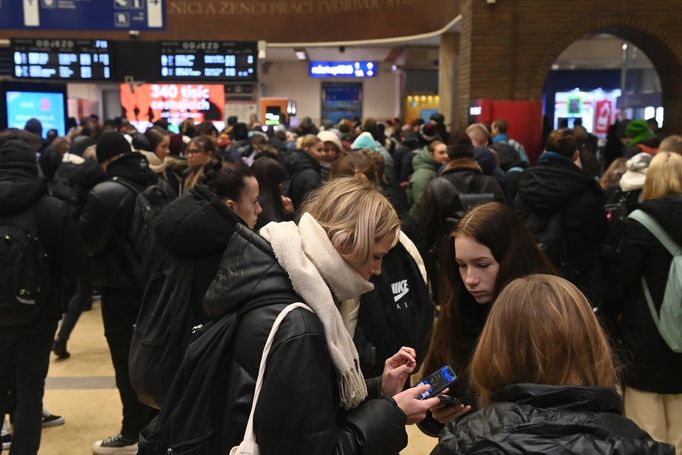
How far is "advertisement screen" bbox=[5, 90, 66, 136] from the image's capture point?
12.3 metres

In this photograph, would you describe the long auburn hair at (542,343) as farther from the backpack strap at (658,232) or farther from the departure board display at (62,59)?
the departure board display at (62,59)

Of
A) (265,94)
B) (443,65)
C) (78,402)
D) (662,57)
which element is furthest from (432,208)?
(265,94)

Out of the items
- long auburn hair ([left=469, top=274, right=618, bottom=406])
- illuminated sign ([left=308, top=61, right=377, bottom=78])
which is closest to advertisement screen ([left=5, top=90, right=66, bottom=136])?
long auburn hair ([left=469, top=274, right=618, bottom=406])

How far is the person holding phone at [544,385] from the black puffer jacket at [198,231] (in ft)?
5.16

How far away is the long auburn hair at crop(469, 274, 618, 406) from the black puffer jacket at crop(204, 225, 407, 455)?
35 cm

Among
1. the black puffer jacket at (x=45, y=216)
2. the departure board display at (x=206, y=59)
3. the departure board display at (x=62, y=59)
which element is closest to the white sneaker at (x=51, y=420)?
the black puffer jacket at (x=45, y=216)

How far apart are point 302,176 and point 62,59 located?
27.1 feet

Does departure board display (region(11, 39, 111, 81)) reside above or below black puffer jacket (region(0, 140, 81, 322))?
above

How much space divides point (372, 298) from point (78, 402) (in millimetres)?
3178

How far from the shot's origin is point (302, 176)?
611cm

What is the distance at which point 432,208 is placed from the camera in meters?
5.30

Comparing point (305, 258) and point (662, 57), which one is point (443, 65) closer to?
point (662, 57)

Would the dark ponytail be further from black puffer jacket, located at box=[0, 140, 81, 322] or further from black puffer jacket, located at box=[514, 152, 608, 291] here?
black puffer jacket, located at box=[514, 152, 608, 291]

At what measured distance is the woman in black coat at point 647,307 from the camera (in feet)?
12.7
